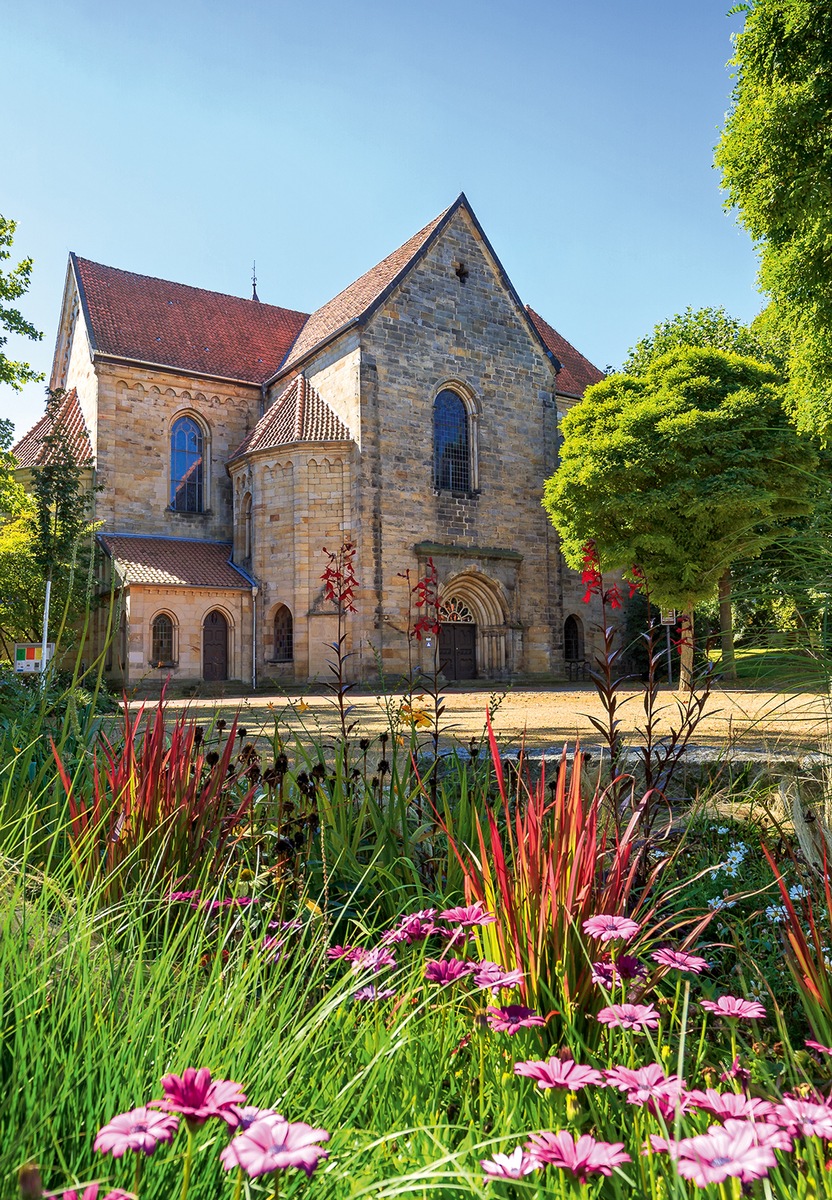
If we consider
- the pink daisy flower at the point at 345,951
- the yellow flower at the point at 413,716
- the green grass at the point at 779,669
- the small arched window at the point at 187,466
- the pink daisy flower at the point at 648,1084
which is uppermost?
the small arched window at the point at 187,466

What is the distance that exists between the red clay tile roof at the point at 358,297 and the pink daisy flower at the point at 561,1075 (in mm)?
26596

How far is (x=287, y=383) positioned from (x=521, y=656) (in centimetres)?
1333

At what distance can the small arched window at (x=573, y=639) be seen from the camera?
1244 inches

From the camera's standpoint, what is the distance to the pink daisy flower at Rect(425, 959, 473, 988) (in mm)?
1716

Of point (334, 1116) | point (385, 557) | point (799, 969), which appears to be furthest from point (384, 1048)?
point (385, 557)

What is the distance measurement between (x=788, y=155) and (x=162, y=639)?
20.5 m

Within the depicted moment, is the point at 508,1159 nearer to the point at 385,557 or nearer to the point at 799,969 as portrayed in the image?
the point at 799,969

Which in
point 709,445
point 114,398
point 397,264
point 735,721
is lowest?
point 735,721

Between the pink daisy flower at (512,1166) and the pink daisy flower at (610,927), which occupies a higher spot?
the pink daisy flower at (610,927)

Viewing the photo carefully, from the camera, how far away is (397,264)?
28.8 metres

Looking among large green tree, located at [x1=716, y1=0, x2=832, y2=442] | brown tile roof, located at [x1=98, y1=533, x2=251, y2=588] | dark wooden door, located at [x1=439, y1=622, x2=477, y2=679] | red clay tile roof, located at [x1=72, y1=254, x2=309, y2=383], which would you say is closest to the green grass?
large green tree, located at [x1=716, y1=0, x2=832, y2=442]

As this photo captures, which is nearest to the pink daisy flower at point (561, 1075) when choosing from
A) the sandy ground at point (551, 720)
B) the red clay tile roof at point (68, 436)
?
the sandy ground at point (551, 720)

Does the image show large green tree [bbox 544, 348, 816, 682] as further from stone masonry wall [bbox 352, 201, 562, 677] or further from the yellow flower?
the yellow flower

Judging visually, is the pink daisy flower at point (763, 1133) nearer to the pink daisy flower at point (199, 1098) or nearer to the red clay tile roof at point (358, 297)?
the pink daisy flower at point (199, 1098)
